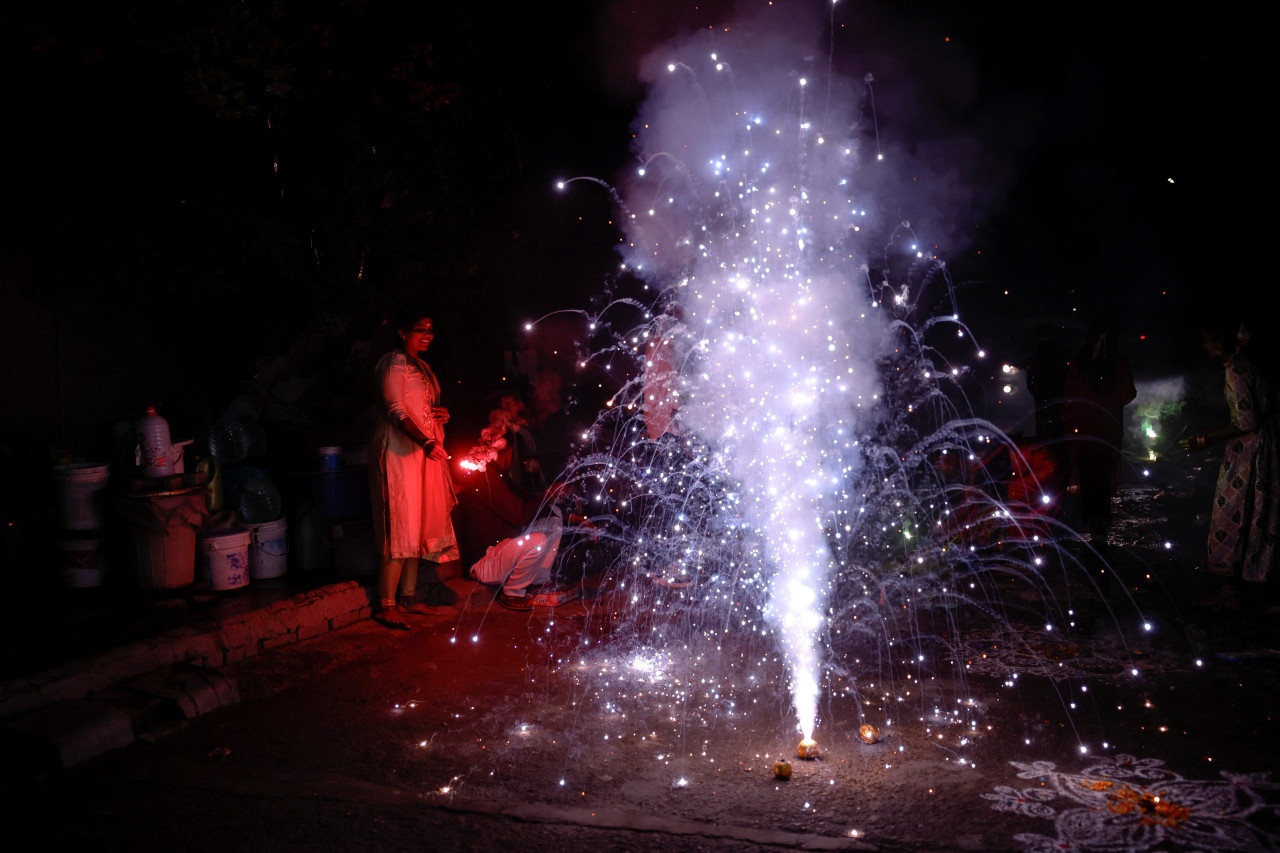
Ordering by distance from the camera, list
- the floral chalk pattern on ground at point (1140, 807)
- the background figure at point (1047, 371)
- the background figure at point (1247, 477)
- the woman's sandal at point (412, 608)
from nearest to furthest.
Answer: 1. the floral chalk pattern on ground at point (1140, 807)
2. the background figure at point (1247, 477)
3. the woman's sandal at point (412, 608)
4. the background figure at point (1047, 371)

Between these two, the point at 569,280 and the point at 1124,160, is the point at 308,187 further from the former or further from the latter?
the point at 1124,160

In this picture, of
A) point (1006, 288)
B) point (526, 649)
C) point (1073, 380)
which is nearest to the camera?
point (526, 649)

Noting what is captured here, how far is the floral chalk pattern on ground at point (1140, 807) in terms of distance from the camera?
2.94m

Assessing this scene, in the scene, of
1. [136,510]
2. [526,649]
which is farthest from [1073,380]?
[136,510]

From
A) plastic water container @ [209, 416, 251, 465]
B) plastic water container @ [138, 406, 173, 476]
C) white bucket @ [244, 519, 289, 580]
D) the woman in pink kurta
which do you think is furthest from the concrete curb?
plastic water container @ [209, 416, 251, 465]

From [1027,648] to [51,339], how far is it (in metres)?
9.18

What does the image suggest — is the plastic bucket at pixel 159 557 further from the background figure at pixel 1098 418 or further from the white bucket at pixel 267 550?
the background figure at pixel 1098 418

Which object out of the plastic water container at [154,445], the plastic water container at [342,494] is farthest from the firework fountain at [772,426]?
the plastic water container at [154,445]

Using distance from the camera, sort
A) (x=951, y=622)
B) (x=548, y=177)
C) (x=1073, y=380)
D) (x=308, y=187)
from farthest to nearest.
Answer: (x=548, y=177)
(x=308, y=187)
(x=1073, y=380)
(x=951, y=622)

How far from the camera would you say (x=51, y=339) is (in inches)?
298

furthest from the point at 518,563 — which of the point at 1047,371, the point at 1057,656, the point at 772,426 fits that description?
the point at 1047,371

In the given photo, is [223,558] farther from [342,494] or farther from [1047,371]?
[1047,371]

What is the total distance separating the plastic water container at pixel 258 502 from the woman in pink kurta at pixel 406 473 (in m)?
1.51

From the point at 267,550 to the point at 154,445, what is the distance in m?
1.43
